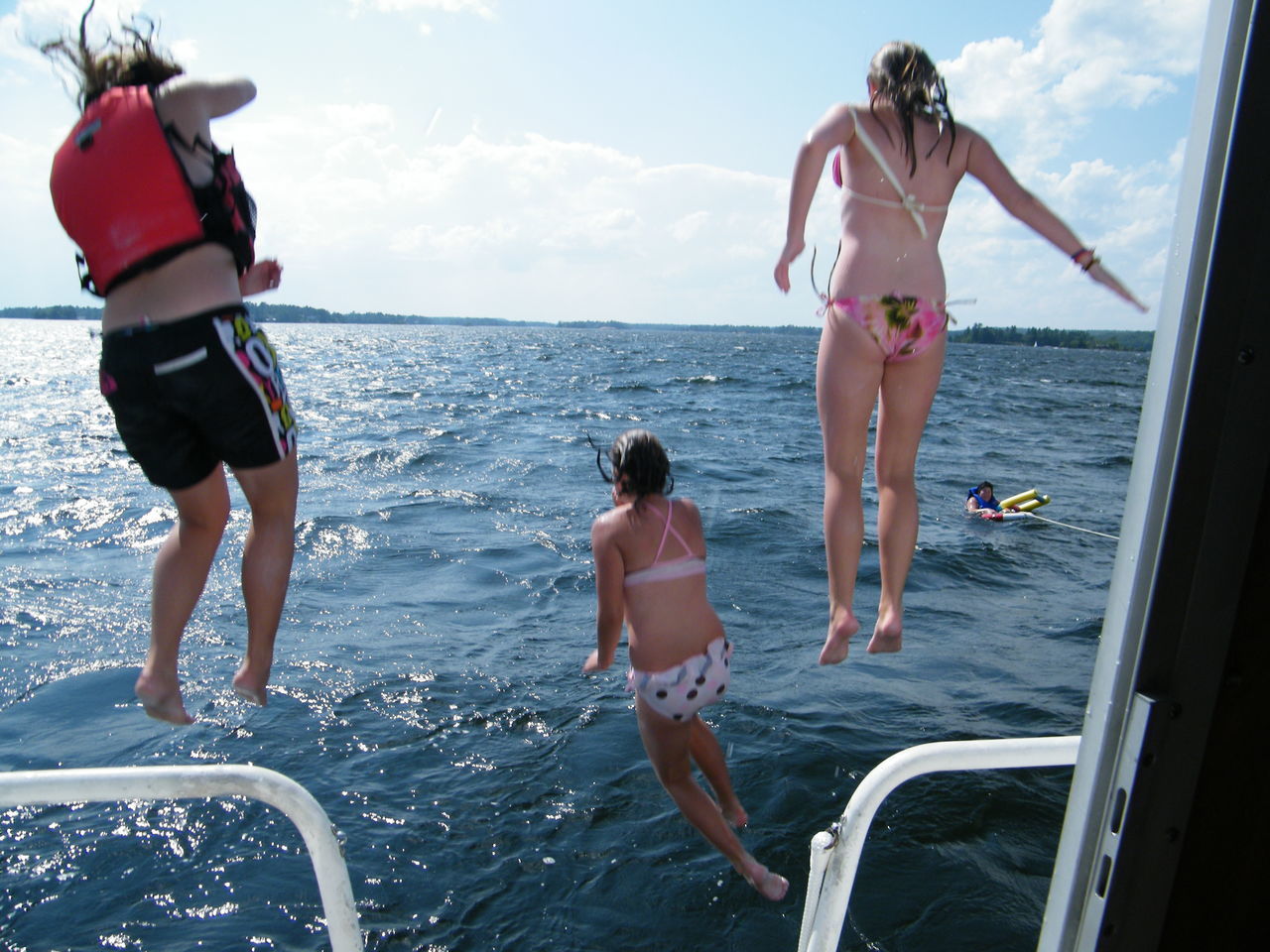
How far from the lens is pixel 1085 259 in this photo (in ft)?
11.0

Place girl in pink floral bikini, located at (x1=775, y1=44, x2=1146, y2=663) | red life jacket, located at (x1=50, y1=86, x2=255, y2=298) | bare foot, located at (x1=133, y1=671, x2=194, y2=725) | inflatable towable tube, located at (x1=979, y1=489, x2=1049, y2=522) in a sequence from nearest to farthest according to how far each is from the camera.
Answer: red life jacket, located at (x1=50, y1=86, x2=255, y2=298)
bare foot, located at (x1=133, y1=671, x2=194, y2=725)
girl in pink floral bikini, located at (x1=775, y1=44, x2=1146, y2=663)
inflatable towable tube, located at (x1=979, y1=489, x2=1049, y2=522)

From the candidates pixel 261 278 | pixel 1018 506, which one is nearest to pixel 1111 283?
pixel 261 278

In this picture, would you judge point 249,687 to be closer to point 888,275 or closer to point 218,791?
point 218,791

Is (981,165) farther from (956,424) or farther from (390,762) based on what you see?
(956,424)

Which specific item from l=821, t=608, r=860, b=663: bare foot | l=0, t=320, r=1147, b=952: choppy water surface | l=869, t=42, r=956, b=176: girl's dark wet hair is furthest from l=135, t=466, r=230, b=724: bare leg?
l=0, t=320, r=1147, b=952: choppy water surface

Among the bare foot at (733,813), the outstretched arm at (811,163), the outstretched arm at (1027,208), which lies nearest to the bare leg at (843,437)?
the outstretched arm at (811,163)

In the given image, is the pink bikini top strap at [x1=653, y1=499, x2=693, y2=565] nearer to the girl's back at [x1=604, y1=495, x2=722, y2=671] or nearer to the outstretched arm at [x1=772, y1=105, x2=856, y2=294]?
the girl's back at [x1=604, y1=495, x2=722, y2=671]

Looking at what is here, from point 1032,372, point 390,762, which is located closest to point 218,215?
point 390,762

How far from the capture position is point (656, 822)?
680cm

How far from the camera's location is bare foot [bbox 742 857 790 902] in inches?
196

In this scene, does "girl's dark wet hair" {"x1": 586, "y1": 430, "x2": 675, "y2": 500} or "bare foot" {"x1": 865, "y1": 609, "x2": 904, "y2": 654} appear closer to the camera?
"bare foot" {"x1": 865, "y1": 609, "x2": 904, "y2": 654}

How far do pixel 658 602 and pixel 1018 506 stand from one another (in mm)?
15168

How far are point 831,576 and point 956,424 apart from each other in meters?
29.6

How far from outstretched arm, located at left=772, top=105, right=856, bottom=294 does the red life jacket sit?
1888 millimetres
